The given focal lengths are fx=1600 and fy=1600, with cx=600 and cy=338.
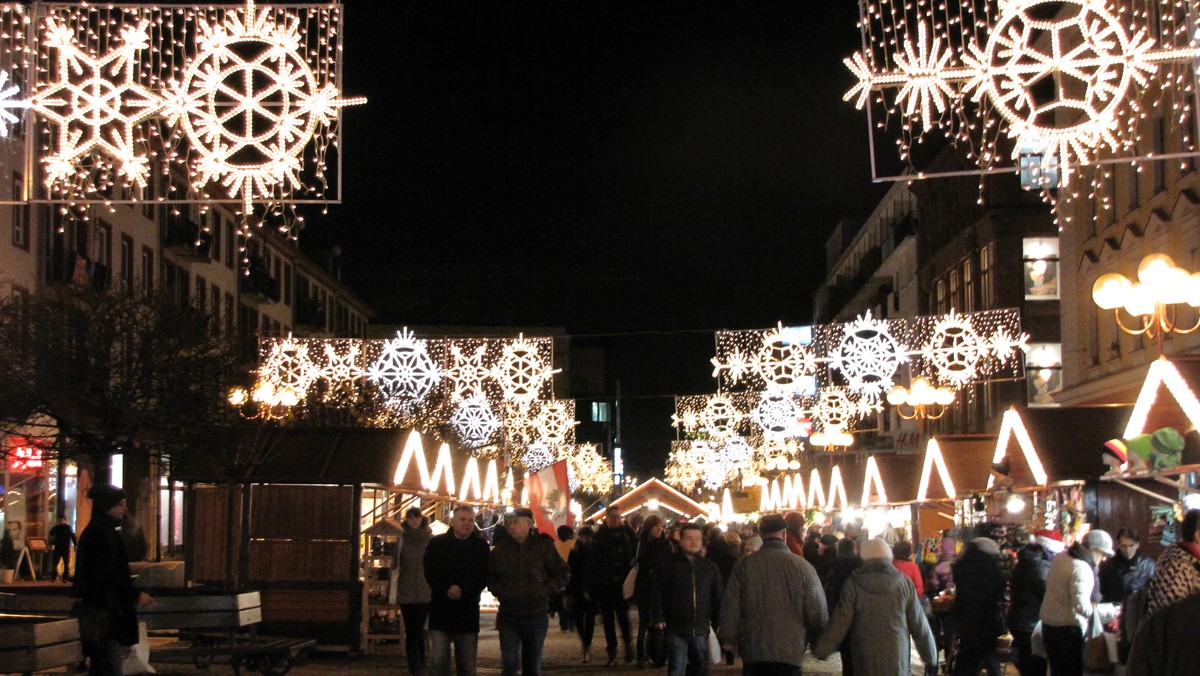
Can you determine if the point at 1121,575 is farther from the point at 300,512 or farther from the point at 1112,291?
the point at 300,512

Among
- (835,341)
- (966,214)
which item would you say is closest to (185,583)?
(835,341)

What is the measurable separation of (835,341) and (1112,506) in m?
15.7

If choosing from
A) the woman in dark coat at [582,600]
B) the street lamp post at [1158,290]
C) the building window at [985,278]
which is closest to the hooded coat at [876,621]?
the street lamp post at [1158,290]

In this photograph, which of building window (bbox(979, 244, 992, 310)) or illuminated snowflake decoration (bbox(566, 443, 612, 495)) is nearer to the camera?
building window (bbox(979, 244, 992, 310))

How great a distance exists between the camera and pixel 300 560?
65.1 ft

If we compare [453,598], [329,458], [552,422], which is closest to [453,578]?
[453,598]

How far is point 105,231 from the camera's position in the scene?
136 ft

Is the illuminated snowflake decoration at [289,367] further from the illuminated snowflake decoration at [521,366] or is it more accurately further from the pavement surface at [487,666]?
the pavement surface at [487,666]

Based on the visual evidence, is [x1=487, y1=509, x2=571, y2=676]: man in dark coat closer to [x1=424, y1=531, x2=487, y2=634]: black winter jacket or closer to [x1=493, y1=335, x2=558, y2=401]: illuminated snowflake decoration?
[x1=424, y1=531, x2=487, y2=634]: black winter jacket

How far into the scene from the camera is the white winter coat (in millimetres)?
12984

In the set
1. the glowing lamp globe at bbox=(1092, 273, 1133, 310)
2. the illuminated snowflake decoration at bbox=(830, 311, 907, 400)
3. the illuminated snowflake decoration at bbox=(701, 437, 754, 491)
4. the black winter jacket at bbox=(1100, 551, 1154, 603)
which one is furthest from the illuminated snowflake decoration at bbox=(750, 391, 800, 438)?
the black winter jacket at bbox=(1100, 551, 1154, 603)

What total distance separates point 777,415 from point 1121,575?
4178 centimetres

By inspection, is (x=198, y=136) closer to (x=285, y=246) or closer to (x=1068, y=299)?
(x=1068, y=299)

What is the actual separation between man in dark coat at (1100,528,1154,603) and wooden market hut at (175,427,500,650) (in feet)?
30.1
